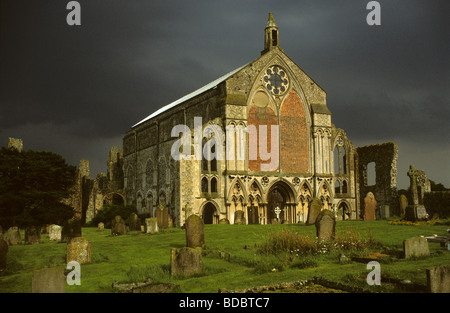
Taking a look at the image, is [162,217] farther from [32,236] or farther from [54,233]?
[32,236]

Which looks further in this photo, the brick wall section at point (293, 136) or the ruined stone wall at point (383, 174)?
the ruined stone wall at point (383, 174)

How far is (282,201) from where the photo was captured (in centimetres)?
3766

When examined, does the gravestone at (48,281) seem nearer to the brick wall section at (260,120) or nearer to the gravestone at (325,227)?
the gravestone at (325,227)

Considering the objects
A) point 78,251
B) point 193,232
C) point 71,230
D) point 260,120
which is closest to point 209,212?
point 260,120

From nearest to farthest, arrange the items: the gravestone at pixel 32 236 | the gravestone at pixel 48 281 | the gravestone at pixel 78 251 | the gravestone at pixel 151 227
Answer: the gravestone at pixel 48 281 → the gravestone at pixel 78 251 → the gravestone at pixel 32 236 → the gravestone at pixel 151 227

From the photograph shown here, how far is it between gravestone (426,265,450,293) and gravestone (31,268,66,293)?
731 cm

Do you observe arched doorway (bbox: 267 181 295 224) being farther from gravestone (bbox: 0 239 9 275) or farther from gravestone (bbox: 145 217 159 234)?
gravestone (bbox: 0 239 9 275)

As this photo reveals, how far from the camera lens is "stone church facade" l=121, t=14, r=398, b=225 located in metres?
33.8

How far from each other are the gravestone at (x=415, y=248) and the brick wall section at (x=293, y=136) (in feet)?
A: 76.9

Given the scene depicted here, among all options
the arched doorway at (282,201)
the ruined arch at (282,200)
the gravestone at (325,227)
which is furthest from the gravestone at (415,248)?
the arched doorway at (282,201)

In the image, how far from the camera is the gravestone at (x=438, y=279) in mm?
8734

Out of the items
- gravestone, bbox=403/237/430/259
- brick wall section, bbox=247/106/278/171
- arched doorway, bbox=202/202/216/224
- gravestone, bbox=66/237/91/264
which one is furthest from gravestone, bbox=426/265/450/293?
brick wall section, bbox=247/106/278/171

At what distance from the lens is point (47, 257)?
51.7 feet
